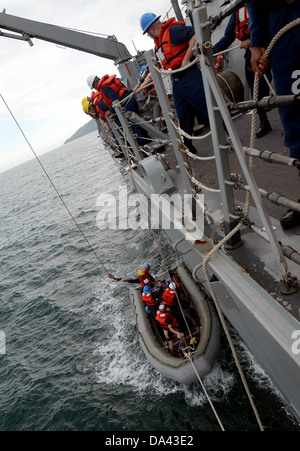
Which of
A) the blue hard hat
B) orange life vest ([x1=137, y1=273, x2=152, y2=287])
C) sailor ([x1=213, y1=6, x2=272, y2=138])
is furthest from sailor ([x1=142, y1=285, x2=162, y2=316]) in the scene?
the blue hard hat

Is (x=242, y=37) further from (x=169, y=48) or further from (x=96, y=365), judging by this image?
(x=96, y=365)

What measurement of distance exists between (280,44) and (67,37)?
11.3 meters

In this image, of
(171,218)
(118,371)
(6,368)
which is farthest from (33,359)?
(171,218)

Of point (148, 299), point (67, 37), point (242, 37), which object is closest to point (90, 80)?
point (67, 37)

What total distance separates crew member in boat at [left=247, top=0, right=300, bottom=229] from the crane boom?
34.0 ft

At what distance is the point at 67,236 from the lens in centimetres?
1844

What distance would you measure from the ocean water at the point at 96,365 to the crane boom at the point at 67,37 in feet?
26.2

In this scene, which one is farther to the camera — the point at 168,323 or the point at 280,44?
the point at 168,323

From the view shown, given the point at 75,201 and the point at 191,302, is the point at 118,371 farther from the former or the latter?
the point at 75,201

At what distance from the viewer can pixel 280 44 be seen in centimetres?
167

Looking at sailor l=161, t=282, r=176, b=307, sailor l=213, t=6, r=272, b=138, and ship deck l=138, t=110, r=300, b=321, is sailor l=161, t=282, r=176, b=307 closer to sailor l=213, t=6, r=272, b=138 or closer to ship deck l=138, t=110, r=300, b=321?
ship deck l=138, t=110, r=300, b=321

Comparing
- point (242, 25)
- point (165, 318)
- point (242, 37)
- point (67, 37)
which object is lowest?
point (165, 318)

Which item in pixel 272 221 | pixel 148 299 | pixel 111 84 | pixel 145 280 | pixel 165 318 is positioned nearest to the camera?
pixel 272 221

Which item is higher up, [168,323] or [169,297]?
[169,297]
